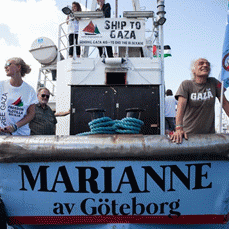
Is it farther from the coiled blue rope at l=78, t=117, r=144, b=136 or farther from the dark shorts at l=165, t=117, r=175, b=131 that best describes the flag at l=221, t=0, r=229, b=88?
the dark shorts at l=165, t=117, r=175, b=131

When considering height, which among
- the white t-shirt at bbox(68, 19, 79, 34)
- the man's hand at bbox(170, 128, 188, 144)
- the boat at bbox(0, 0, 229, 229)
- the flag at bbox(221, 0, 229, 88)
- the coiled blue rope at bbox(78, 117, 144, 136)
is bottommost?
the boat at bbox(0, 0, 229, 229)

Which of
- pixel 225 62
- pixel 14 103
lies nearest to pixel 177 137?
pixel 225 62

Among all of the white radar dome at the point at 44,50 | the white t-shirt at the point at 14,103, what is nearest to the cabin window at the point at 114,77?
the white t-shirt at the point at 14,103

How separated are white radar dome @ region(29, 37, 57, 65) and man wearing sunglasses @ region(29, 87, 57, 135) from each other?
7342 mm

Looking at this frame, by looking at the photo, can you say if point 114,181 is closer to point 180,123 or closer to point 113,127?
point 113,127

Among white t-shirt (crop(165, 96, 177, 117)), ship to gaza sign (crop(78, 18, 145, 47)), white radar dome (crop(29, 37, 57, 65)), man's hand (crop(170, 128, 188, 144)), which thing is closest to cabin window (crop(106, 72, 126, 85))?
ship to gaza sign (crop(78, 18, 145, 47))

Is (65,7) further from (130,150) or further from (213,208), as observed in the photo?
(213,208)

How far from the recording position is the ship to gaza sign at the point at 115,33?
6.70 meters

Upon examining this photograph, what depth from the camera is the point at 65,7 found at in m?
6.84

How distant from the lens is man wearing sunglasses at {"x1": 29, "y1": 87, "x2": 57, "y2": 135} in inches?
181

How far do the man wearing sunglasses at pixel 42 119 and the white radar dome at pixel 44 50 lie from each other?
289 inches

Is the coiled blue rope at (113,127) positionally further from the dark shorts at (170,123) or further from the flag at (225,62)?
the dark shorts at (170,123)

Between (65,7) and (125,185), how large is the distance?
561 cm

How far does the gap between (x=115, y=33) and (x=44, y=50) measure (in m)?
5.88
